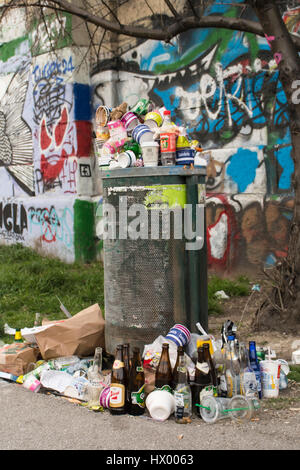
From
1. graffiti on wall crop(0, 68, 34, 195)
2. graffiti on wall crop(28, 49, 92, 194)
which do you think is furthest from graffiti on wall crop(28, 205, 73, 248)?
graffiti on wall crop(0, 68, 34, 195)

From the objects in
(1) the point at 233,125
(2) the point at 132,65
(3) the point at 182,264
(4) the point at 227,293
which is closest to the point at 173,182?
(3) the point at 182,264

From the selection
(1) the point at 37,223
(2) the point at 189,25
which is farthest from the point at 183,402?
(1) the point at 37,223

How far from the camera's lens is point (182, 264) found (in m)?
4.50

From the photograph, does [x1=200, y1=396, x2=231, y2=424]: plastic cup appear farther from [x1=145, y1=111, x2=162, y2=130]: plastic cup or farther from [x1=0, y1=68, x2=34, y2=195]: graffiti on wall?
[x1=0, y1=68, x2=34, y2=195]: graffiti on wall

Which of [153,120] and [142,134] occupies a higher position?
[153,120]

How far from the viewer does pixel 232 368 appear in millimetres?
4000

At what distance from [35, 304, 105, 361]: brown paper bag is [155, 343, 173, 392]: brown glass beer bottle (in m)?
0.99

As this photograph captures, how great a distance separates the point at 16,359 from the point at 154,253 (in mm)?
1522

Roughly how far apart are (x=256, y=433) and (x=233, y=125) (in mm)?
5294

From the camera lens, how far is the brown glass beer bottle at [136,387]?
12.8 feet

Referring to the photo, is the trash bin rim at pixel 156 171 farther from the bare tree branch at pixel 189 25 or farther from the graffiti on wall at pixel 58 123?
the graffiti on wall at pixel 58 123

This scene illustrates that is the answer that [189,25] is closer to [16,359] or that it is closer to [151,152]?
[151,152]

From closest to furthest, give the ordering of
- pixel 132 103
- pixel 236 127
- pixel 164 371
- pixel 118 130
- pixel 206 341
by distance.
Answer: pixel 164 371 < pixel 206 341 < pixel 118 130 < pixel 236 127 < pixel 132 103

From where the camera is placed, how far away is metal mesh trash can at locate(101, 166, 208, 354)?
4.45 meters
